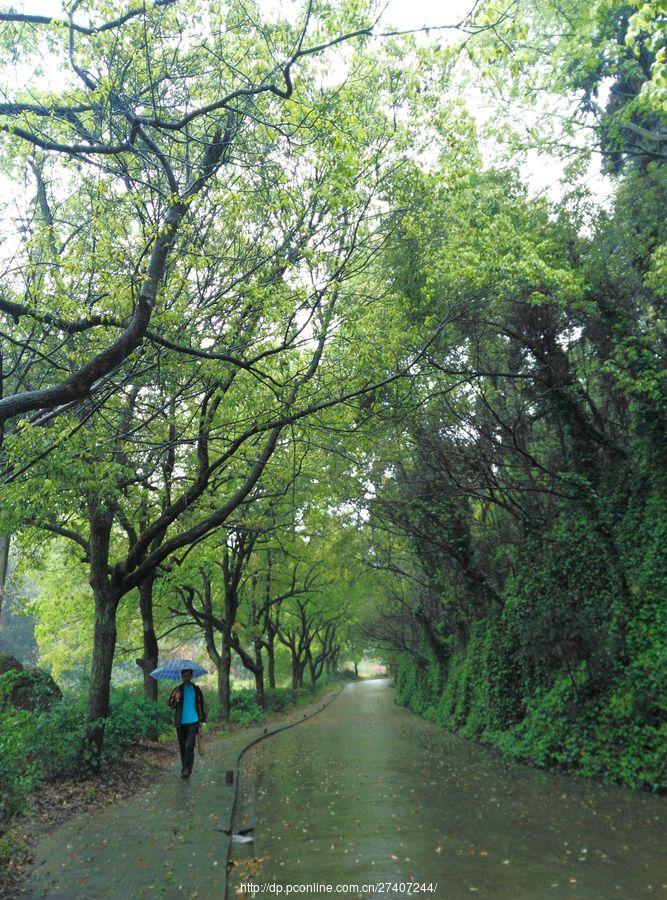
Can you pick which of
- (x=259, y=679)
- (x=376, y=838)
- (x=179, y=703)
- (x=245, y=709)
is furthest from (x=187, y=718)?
(x=259, y=679)

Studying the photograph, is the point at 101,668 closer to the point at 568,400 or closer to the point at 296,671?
the point at 568,400

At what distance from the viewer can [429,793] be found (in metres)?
10.5

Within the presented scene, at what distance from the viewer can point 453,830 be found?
7934 mm

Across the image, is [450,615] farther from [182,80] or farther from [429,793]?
[182,80]

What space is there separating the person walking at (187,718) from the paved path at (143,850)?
2.66 feet

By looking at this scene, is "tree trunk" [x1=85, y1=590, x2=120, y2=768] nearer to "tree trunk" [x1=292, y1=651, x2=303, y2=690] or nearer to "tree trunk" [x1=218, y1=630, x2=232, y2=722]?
"tree trunk" [x1=218, y1=630, x2=232, y2=722]

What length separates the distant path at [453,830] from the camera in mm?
6066

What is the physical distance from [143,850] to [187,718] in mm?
4757

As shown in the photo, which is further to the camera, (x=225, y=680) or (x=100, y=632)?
(x=225, y=680)

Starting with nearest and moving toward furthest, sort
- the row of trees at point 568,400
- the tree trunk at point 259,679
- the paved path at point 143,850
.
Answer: the paved path at point 143,850 → the row of trees at point 568,400 → the tree trunk at point 259,679

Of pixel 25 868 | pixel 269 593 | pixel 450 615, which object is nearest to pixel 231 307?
pixel 25 868

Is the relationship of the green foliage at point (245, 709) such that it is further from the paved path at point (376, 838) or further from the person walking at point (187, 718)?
the person walking at point (187, 718)

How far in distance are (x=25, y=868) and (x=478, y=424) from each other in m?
11.7

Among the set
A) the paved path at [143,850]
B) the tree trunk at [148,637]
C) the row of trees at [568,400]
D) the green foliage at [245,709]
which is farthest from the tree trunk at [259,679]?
the paved path at [143,850]
